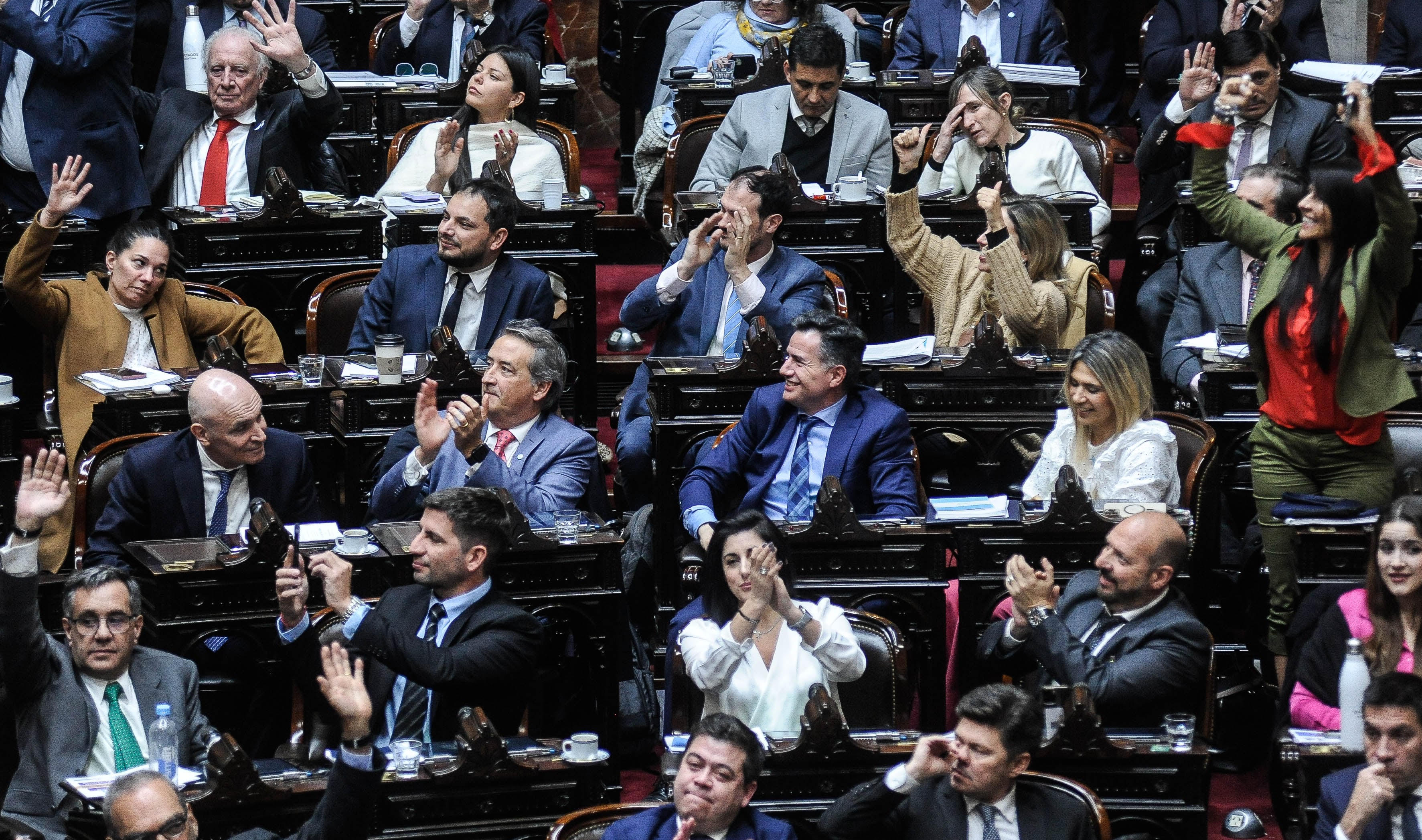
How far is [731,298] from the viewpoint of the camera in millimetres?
5625

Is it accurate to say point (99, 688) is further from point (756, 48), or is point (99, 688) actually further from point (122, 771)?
point (756, 48)

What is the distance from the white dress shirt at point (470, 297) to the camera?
5648mm

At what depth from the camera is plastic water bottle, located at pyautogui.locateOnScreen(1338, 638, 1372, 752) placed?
388 centimetres

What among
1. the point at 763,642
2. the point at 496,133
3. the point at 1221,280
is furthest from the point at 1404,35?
the point at 763,642

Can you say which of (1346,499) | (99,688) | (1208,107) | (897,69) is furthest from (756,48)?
(99,688)

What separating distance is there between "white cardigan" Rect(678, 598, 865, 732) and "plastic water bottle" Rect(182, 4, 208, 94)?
11.2 ft

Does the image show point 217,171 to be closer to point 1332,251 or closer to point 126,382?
point 126,382

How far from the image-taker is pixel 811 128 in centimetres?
644

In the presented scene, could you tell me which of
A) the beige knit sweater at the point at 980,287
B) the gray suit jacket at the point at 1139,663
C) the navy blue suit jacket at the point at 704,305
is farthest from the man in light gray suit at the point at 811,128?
the gray suit jacket at the point at 1139,663

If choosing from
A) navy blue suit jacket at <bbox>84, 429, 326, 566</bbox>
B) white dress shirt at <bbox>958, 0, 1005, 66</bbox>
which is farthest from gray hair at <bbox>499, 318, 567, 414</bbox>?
white dress shirt at <bbox>958, 0, 1005, 66</bbox>

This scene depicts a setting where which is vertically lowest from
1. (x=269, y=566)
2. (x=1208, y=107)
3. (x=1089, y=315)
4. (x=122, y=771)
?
(x=122, y=771)

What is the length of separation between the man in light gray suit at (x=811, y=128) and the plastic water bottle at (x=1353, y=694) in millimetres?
2756

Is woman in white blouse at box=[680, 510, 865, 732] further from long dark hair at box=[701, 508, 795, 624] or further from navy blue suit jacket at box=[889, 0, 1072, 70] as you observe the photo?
navy blue suit jacket at box=[889, 0, 1072, 70]

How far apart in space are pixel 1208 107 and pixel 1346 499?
6.45 ft
